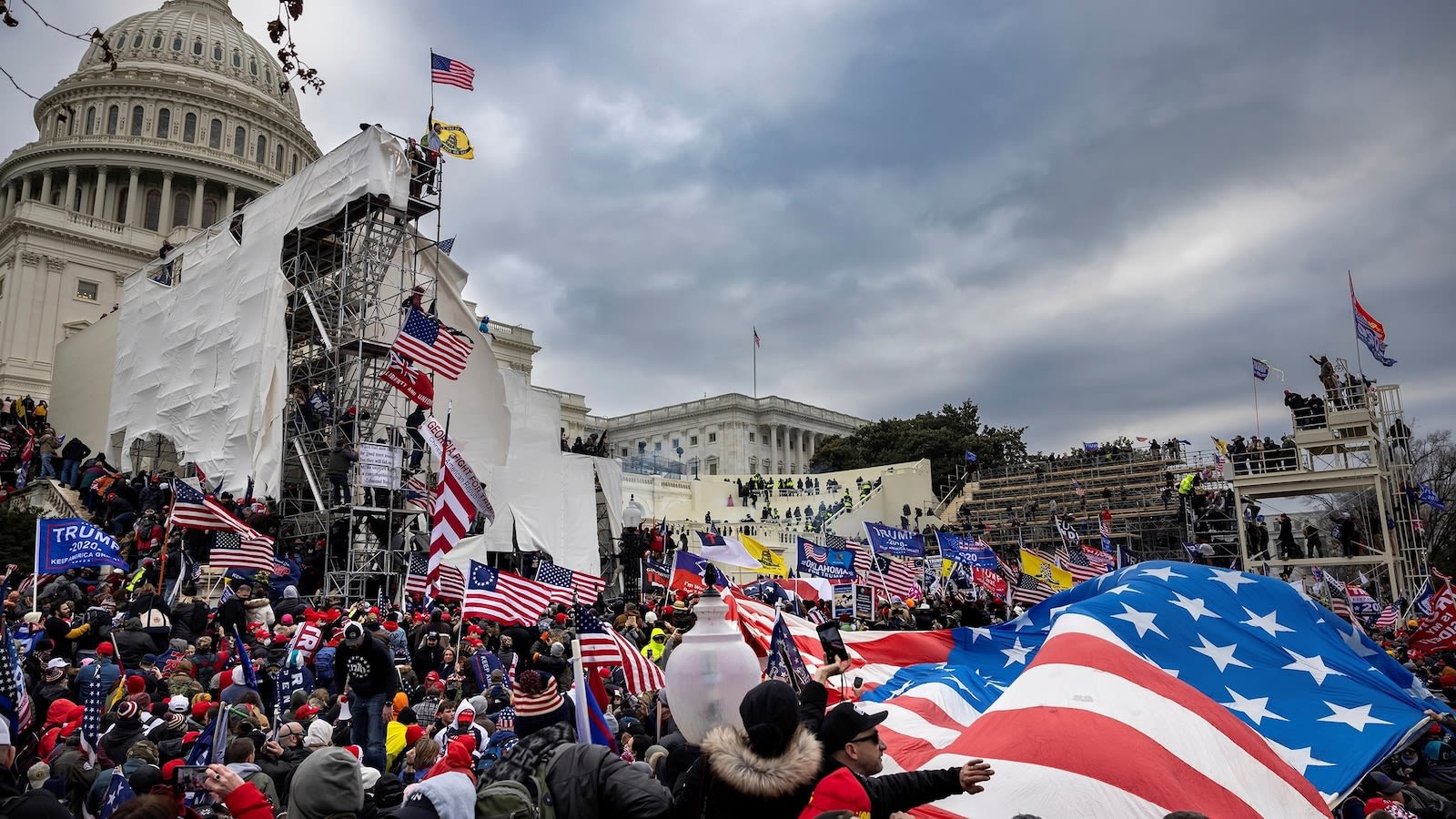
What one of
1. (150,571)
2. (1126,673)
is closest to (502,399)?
(150,571)

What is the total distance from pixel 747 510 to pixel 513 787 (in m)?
46.7

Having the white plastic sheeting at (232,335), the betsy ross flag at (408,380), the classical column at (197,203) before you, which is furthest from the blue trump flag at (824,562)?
the classical column at (197,203)

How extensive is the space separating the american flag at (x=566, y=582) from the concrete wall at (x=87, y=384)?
28180mm

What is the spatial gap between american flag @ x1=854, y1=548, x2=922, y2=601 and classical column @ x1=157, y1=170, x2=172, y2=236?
5745 cm

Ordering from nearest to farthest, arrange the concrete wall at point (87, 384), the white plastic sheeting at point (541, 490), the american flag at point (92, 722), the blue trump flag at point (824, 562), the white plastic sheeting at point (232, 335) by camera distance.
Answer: the american flag at point (92, 722) → the blue trump flag at point (824, 562) → the white plastic sheeting at point (232, 335) → the white plastic sheeting at point (541, 490) → the concrete wall at point (87, 384)

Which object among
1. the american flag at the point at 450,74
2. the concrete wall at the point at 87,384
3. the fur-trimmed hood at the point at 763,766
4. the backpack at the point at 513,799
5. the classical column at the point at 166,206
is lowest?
the backpack at the point at 513,799

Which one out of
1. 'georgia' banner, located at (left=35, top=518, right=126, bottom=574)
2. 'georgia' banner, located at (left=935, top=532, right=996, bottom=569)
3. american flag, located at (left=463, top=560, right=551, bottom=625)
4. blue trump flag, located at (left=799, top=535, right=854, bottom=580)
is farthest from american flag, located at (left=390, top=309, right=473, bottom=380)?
'georgia' banner, located at (left=935, top=532, right=996, bottom=569)

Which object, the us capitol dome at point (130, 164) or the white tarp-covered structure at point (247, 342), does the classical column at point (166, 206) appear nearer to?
the us capitol dome at point (130, 164)

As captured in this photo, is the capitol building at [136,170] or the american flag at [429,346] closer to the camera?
the american flag at [429,346]

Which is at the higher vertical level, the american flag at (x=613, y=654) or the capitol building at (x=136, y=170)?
the capitol building at (x=136, y=170)

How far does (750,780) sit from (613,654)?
4.89 m

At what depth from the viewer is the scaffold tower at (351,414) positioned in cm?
2164

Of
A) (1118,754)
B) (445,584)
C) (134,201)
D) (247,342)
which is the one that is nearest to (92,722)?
(445,584)

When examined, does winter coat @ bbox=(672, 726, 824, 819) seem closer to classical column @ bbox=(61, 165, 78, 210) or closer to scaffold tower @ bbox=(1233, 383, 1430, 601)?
scaffold tower @ bbox=(1233, 383, 1430, 601)
